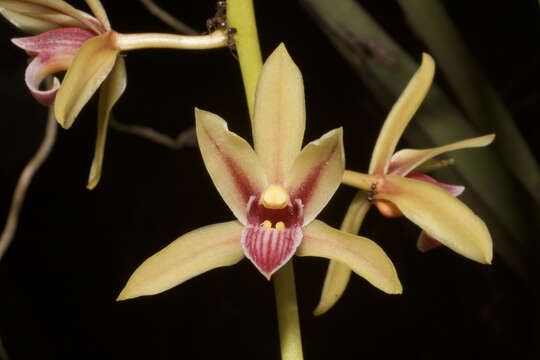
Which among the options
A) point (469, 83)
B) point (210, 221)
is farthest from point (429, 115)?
point (210, 221)

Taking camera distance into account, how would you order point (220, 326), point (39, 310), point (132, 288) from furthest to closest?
point (220, 326) < point (39, 310) < point (132, 288)

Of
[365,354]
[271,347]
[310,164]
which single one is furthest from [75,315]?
[310,164]

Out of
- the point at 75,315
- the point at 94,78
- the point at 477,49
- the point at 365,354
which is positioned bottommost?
the point at 365,354

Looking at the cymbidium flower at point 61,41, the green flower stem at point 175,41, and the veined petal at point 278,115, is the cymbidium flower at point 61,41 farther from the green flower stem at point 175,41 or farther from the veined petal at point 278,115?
the veined petal at point 278,115

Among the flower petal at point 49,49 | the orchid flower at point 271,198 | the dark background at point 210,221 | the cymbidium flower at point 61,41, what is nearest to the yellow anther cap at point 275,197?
the orchid flower at point 271,198

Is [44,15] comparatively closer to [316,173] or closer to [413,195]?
[316,173]


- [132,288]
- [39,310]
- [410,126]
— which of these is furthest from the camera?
[39,310]

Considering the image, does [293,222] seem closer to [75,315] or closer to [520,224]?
[520,224]
